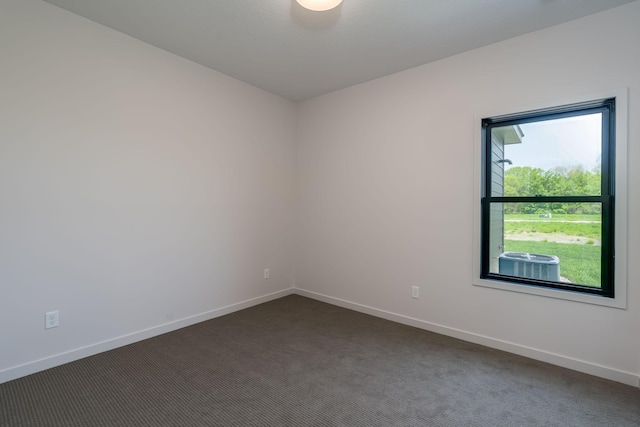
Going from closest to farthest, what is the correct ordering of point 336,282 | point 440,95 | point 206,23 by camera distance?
1. point 206,23
2. point 440,95
3. point 336,282

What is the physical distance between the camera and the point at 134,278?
2.79 meters

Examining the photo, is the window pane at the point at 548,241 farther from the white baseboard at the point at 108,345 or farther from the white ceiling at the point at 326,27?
the white baseboard at the point at 108,345

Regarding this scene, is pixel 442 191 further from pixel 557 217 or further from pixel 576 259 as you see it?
pixel 576 259

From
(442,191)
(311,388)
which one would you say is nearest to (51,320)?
(311,388)

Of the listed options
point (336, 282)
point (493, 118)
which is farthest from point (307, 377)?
point (493, 118)

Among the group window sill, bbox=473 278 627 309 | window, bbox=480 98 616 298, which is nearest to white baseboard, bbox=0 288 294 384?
window sill, bbox=473 278 627 309

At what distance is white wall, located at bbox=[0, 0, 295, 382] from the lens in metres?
2.20

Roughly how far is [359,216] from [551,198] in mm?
1881

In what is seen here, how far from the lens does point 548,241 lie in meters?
2.60

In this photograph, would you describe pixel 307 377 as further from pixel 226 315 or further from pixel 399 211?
pixel 399 211

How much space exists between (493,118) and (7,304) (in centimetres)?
415

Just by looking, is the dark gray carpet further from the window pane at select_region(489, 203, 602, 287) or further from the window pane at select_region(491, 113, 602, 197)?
the window pane at select_region(491, 113, 602, 197)

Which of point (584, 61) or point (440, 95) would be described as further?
point (440, 95)

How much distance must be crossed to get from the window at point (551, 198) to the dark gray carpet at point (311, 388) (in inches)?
30.9
